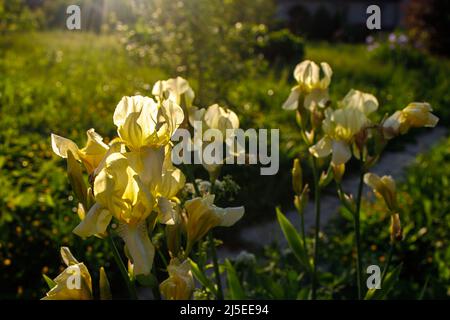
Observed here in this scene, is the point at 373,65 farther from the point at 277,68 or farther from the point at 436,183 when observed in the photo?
the point at 436,183

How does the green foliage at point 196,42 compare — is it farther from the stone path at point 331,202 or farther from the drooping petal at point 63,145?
the drooping petal at point 63,145

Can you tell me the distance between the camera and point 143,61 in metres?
5.69

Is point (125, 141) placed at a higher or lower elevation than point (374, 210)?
higher

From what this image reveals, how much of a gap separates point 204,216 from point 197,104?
4.51m

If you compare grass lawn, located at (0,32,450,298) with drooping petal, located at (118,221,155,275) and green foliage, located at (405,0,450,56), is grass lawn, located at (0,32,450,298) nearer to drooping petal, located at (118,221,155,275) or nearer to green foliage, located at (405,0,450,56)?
drooping petal, located at (118,221,155,275)

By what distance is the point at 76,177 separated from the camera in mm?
1177

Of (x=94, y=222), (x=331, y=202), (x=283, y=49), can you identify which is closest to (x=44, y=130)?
(x=331, y=202)

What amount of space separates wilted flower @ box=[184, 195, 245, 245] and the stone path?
6.30ft

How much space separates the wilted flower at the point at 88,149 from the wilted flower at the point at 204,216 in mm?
210

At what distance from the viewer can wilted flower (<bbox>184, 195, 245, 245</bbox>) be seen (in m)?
1.21

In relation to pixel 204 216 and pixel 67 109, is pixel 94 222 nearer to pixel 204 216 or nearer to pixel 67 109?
pixel 204 216

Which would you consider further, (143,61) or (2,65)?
(2,65)

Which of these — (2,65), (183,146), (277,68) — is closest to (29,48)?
(2,65)
